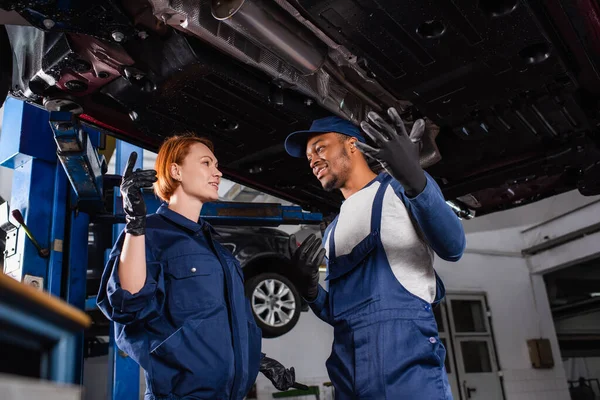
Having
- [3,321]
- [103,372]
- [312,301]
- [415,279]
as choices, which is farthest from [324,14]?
[103,372]

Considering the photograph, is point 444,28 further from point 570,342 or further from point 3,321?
point 570,342

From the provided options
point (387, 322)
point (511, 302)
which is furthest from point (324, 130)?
point (511, 302)

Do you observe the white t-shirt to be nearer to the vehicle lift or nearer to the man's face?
the man's face

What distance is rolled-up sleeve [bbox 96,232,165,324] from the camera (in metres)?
1.57

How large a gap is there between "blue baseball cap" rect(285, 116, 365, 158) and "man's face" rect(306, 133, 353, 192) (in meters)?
0.03

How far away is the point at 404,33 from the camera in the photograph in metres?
1.88

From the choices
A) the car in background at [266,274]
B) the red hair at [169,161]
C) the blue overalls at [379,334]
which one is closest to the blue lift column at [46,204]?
the red hair at [169,161]

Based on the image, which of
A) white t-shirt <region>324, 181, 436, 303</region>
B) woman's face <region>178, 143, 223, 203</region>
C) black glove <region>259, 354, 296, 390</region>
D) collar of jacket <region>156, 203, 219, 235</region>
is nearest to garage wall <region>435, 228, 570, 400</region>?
black glove <region>259, 354, 296, 390</region>

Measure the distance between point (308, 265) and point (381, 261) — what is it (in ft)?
1.00

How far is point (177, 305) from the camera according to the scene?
1.70 metres

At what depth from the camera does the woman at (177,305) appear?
1594 millimetres

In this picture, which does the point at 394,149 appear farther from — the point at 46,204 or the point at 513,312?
the point at 513,312

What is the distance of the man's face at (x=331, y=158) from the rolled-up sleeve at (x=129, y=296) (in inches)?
33.1

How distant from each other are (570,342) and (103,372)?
10.0 meters
